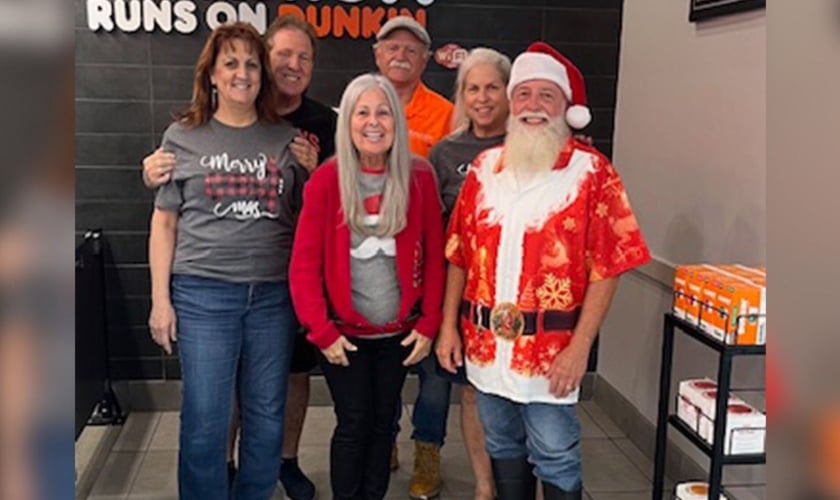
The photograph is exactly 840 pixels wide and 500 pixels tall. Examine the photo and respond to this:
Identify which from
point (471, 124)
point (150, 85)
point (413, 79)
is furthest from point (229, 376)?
point (150, 85)

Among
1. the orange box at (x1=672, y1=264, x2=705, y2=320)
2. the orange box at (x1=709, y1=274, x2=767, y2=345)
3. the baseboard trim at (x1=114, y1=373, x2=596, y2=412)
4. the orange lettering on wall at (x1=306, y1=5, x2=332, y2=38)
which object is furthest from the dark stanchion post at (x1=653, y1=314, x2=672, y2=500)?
the orange lettering on wall at (x1=306, y1=5, x2=332, y2=38)

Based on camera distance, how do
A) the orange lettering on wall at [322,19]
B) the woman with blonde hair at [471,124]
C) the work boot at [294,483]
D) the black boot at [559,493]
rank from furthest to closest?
the orange lettering on wall at [322,19] < the work boot at [294,483] < the woman with blonde hair at [471,124] < the black boot at [559,493]

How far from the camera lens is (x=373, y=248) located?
7.10ft

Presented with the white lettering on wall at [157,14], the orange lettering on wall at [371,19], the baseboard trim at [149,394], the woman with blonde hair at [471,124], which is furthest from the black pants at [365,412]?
the white lettering on wall at [157,14]

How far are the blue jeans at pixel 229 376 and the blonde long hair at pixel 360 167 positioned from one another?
1.20 feet

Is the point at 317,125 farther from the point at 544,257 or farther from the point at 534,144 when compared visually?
the point at 544,257

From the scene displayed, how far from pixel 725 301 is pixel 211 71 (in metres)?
1.54

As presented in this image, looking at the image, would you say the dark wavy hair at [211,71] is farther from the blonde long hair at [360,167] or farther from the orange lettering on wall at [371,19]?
the orange lettering on wall at [371,19]

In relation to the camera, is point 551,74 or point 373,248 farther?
point 373,248

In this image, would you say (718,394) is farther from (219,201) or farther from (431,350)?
(219,201)

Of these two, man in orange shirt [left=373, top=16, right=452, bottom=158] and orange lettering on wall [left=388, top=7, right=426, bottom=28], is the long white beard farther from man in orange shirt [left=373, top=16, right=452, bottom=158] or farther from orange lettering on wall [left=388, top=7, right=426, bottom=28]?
orange lettering on wall [left=388, top=7, right=426, bottom=28]

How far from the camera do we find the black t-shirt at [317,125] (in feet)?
8.13

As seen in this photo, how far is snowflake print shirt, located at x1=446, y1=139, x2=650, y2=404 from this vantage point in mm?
1918

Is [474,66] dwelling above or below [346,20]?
below
